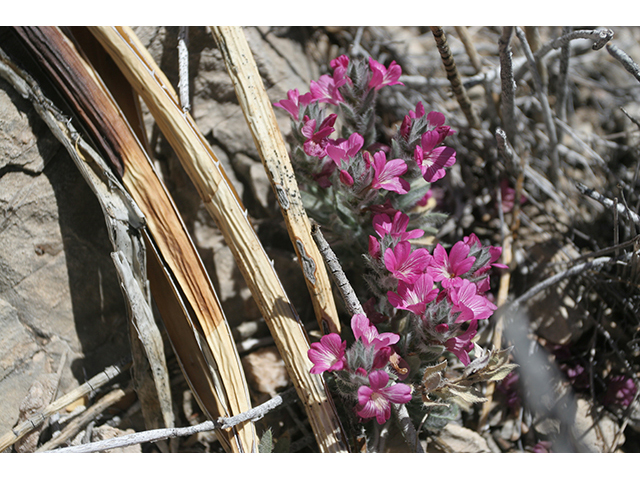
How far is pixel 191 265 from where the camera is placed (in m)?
1.53

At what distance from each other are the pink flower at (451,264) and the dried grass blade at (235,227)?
47 centimetres

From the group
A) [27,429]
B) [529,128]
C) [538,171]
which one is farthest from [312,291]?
[529,128]

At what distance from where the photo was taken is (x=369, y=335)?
4.25 ft

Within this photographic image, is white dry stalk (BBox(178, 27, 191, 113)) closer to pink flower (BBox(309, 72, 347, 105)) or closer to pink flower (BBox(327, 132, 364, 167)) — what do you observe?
pink flower (BBox(309, 72, 347, 105))

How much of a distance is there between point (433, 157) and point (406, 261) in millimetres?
382

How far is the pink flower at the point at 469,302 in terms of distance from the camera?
130 cm

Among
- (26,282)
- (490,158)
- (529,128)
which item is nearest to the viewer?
(26,282)

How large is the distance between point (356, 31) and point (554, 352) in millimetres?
1816

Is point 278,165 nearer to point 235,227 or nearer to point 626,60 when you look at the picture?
point 235,227

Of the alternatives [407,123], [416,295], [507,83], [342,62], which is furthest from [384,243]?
[507,83]

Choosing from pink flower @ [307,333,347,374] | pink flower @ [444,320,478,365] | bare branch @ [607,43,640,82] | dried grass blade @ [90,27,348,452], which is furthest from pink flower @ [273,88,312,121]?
bare branch @ [607,43,640,82]

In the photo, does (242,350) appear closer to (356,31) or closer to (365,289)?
(365,289)

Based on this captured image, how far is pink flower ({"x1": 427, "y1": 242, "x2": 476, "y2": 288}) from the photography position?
4.55 feet

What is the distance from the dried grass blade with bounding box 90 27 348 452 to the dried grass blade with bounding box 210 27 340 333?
0.11m
